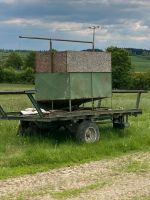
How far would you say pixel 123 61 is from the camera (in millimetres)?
96812

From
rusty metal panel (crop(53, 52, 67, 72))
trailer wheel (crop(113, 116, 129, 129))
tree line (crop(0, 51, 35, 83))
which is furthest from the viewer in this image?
tree line (crop(0, 51, 35, 83))

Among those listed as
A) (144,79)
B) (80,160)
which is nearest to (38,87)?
(80,160)

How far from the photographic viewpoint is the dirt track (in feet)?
23.5

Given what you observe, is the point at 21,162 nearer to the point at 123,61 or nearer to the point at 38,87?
the point at 38,87

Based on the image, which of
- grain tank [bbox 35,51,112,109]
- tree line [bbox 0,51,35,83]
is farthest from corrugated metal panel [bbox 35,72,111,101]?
tree line [bbox 0,51,35,83]

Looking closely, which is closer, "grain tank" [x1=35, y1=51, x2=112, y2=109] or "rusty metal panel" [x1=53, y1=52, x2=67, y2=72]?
"rusty metal panel" [x1=53, y1=52, x2=67, y2=72]

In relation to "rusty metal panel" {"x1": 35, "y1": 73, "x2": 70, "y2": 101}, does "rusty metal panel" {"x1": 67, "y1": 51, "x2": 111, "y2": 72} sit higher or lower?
higher

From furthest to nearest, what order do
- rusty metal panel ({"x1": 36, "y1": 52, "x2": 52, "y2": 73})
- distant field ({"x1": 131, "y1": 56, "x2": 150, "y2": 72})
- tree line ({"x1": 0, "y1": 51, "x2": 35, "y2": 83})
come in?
distant field ({"x1": 131, "y1": 56, "x2": 150, "y2": 72}), tree line ({"x1": 0, "y1": 51, "x2": 35, "y2": 83}), rusty metal panel ({"x1": 36, "y1": 52, "x2": 52, "y2": 73})

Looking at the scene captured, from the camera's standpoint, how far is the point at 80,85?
11680mm

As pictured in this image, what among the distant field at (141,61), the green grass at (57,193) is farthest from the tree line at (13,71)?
the green grass at (57,193)

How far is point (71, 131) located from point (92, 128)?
506mm

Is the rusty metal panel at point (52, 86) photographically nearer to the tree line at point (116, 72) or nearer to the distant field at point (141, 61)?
the tree line at point (116, 72)

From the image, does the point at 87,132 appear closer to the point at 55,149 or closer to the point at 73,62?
the point at 55,149

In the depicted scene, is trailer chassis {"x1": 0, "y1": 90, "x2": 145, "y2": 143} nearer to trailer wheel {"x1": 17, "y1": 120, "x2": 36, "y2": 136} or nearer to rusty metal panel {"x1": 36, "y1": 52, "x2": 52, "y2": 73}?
trailer wheel {"x1": 17, "y1": 120, "x2": 36, "y2": 136}
